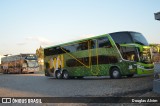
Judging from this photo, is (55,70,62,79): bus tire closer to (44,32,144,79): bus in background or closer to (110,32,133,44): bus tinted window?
(44,32,144,79): bus in background

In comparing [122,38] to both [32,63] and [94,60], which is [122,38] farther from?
[32,63]

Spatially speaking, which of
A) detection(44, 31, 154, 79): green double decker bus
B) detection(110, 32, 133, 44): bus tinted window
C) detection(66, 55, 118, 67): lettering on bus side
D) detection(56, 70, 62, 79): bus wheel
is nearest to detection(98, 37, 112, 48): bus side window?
detection(44, 31, 154, 79): green double decker bus

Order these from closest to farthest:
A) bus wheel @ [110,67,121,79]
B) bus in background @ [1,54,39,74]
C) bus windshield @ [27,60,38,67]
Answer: bus wheel @ [110,67,121,79] < bus in background @ [1,54,39,74] < bus windshield @ [27,60,38,67]

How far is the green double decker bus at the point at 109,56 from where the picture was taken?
19.4 meters

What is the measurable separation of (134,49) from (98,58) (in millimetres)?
3291

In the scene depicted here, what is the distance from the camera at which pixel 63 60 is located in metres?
25.3

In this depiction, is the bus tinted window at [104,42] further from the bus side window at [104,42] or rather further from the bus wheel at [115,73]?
the bus wheel at [115,73]

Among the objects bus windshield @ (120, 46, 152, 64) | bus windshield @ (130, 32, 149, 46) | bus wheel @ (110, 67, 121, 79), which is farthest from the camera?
bus wheel @ (110, 67, 121, 79)

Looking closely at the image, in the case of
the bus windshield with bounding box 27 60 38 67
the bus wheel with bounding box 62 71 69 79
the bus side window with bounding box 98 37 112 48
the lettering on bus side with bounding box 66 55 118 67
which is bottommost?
the bus wheel with bounding box 62 71 69 79

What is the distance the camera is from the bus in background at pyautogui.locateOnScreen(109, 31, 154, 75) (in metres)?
19.3

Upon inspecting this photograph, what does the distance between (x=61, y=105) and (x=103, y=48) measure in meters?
11.4

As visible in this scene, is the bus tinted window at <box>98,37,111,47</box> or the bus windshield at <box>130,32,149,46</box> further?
the bus tinted window at <box>98,37,111,47</box>

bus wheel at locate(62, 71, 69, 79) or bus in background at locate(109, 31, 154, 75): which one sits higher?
bus in background at locate(109, 31, 154, 75)

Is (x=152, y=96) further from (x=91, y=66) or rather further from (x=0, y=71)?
(x=0, y=71)
